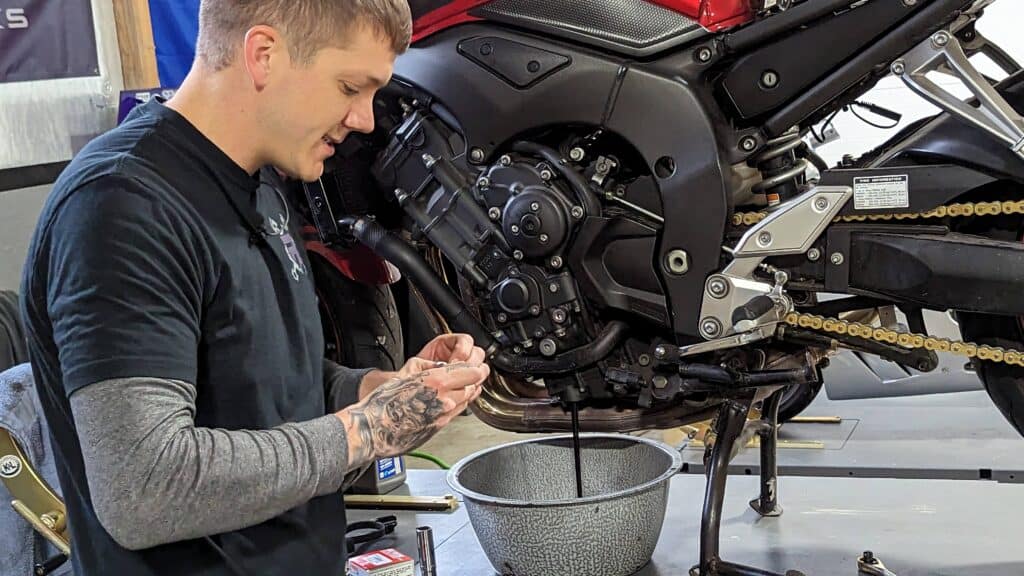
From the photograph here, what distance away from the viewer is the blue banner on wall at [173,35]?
12.4ft

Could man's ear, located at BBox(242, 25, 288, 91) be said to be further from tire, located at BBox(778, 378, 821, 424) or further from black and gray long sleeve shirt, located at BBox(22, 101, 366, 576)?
tire, located at BBox(778, 378, 821, 424)

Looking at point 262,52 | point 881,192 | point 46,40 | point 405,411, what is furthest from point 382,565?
point 46,40

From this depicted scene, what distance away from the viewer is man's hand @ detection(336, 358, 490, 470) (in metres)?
1.11

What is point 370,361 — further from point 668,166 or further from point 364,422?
point 364,422

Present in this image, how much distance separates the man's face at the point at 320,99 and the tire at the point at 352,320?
54.5 inches

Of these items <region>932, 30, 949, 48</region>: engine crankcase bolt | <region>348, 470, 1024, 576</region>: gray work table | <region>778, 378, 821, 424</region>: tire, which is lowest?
<region>348, 470, 1024, 576</region>: gray work table

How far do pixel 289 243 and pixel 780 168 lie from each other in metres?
1.00

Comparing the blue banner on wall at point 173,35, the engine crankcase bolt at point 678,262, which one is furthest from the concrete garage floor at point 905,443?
the blue banner on wall at point 173,35

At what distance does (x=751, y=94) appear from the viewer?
74.0 inches

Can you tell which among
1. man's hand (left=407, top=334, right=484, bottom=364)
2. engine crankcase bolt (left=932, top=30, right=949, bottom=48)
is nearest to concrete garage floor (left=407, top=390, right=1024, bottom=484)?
engine crankcase bolt (left=932, top=30, right=949, bottom=48)

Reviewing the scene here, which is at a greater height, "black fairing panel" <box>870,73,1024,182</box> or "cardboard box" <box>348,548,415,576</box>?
"black fairing panel" <box>870,73,1024,182</box>

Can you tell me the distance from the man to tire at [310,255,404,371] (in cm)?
130

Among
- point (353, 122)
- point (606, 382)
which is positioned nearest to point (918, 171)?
point (606, 382)

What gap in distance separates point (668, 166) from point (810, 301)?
35 centimetres
